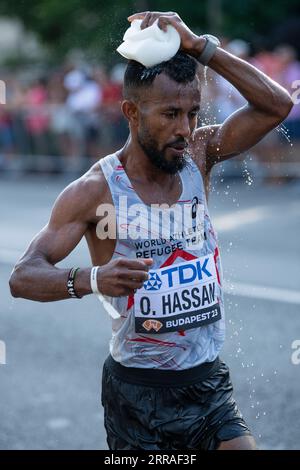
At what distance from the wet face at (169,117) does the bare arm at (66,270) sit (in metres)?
0.28

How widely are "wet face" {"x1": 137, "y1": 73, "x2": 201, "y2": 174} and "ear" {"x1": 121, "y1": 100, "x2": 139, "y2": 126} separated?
0.06 m

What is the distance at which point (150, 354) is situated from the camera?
3842mm

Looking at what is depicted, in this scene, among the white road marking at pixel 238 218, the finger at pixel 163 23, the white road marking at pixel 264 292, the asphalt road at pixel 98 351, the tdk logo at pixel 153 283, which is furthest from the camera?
the white road marking at pixel 238 218

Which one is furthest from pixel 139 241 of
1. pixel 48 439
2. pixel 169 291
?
pixel 48 439

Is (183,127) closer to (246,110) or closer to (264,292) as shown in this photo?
(246,110)

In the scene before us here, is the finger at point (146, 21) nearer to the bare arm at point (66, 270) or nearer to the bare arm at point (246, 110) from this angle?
the bare arm at point (246, 110)

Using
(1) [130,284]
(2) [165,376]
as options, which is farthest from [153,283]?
(1) [130,284]

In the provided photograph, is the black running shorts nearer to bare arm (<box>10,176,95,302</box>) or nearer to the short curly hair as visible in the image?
bare arm (<box>10,176,95,302</box>)

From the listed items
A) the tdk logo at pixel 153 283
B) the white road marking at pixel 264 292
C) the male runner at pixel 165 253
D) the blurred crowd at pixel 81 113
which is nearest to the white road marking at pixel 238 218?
the blurred crowd at pixel 81 113

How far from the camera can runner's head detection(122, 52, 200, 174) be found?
3701 mm

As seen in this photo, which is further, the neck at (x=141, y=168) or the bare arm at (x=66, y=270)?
the neck at (x=141, y=168)

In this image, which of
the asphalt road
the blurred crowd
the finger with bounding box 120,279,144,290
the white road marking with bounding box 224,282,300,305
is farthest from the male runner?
the blurred crowd

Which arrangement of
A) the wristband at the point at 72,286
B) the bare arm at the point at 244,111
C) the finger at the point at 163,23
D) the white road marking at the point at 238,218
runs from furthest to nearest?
1. the white road marking at the point at 238,218
2. the bare arm at the point at 244,111
3. the finger at the point at 163,23
4. the wristband at the point at 72,286

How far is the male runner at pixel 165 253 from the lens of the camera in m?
3.71
